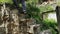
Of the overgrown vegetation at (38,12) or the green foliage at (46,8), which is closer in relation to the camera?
the overgrown vegetation at (38,12)

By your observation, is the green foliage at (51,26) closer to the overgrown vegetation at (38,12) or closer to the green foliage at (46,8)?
the overgrown vegetation at (38,12)

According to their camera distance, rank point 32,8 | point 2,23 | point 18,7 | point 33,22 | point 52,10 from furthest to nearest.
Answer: point 52,10 < point 32,8 < point 18,7 < point 33,22 < point 2,23

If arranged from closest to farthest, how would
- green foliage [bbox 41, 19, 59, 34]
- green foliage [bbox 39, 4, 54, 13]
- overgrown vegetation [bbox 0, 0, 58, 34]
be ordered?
green foliage [bbox 41, 19, 59, 34] → overgrown vegetation [bbox 0, 0, 58, 34] → green foliage [bbox 39, 4, 54, 13]

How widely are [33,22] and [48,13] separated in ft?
8.03

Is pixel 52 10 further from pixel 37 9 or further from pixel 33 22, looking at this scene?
pixel 33 22

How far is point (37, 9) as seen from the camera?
9.30 m

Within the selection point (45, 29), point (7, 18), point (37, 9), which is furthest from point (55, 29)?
point (7, 18)

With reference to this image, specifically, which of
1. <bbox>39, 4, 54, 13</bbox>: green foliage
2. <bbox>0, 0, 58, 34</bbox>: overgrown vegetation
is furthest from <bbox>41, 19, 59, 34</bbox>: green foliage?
<bbox>39, 4, 54, 13</bbox>: green foliage

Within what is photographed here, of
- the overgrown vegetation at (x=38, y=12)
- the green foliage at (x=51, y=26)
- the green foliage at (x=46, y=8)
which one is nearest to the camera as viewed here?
the green foliage at (x=51, y=26)

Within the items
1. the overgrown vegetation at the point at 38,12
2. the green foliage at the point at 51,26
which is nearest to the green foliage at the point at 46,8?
the overgrown vegetation at the point at 38,12

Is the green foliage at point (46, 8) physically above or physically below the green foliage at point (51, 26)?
above

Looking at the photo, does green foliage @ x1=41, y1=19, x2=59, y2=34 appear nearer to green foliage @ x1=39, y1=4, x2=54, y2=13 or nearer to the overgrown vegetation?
the overgrown vegetation

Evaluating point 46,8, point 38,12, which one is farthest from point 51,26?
point 46,8

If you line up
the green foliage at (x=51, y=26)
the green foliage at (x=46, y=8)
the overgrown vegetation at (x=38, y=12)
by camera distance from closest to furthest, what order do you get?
the green foliage at (x=51, y=26) < the overgrown vegetation at (x=38, y=12) < the green foliage at (x=46, y=8)
